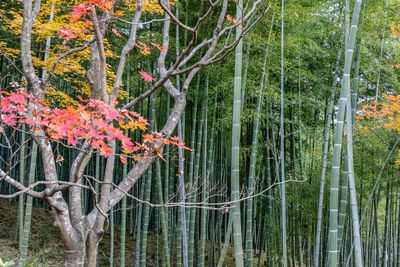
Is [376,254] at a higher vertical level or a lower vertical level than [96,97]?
lower

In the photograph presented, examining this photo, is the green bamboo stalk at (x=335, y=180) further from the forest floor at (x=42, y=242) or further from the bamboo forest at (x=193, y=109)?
the forest floor at (x=42, y=242)

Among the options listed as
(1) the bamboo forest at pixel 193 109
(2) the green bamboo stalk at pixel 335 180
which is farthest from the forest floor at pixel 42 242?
(2) the green bamboo stalk at pixel 335 180

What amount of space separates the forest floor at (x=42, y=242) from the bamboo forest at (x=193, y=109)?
0.15ft

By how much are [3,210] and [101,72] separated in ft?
24.4

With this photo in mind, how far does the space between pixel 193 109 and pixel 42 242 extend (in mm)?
4356

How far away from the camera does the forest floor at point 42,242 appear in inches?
275

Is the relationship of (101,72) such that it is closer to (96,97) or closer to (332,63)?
(96,97)

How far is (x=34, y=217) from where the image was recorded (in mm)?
8852

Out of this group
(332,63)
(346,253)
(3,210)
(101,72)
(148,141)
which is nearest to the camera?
(148,141)

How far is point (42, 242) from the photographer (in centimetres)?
771

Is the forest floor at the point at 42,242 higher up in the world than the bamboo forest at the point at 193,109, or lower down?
lower down

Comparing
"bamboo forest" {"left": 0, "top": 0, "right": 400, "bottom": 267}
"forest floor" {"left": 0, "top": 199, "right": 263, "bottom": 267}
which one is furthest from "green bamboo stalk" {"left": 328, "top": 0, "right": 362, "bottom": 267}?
"forest floor" {"left": 0, "top": 199, "right": 263, "bottom": 267}

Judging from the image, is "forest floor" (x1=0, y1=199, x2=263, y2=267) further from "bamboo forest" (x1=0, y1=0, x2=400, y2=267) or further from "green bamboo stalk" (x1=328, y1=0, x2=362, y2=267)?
"green bamboo stalk" (x1=328, y1=0, x2=362, y2=267)

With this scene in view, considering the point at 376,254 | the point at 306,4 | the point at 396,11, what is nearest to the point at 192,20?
the point at 306,4
